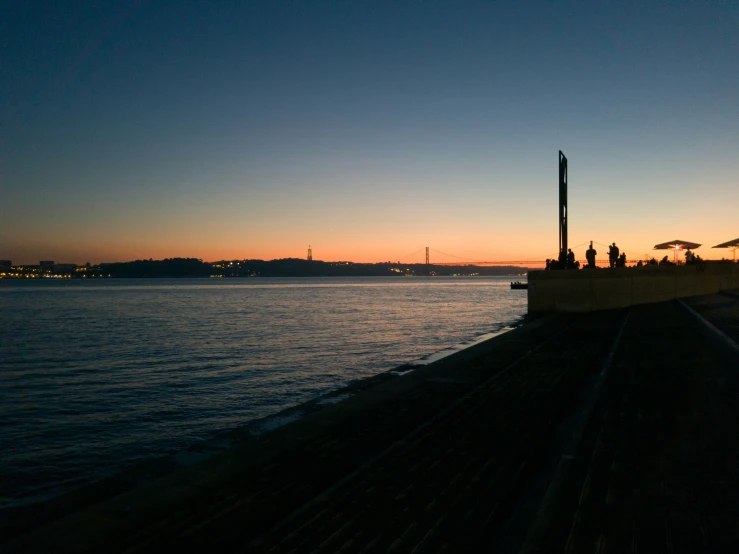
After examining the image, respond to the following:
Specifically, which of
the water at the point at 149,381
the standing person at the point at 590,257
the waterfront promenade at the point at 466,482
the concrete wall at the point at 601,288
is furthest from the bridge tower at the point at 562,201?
the waterfront promenade at the point at 466,482

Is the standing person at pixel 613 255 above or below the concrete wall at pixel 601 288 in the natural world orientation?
above

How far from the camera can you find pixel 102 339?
94.3 feet

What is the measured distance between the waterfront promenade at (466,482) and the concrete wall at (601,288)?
1822 centimetres

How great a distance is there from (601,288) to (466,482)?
2548 cm

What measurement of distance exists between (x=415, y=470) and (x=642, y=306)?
27.7 m

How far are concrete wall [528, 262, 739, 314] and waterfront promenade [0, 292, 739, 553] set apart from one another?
18225 millimetres

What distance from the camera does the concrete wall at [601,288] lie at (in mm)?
27859

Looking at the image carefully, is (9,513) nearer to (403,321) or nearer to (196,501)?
(196,501)

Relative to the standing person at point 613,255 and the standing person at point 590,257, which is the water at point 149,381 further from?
the standing person at point 613,255

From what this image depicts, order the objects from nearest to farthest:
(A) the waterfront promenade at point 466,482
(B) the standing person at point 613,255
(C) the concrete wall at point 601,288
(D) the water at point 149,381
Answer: (A) the waterfront promenade at point 466,482
(D) the water at point 149,381
(C) the concrete wall at point 601,288
(B) the standing person at point 613,255

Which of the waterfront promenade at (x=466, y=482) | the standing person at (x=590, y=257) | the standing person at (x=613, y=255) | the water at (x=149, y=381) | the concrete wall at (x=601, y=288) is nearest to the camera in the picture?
the waterfront promenade at (x=466, y=482)

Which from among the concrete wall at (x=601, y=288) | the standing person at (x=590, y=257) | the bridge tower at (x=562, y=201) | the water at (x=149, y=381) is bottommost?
the water at (x=149, y=381)

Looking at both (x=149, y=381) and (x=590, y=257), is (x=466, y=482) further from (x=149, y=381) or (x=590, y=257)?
(x=590, y=257)

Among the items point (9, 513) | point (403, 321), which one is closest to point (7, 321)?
point (403, 321)
